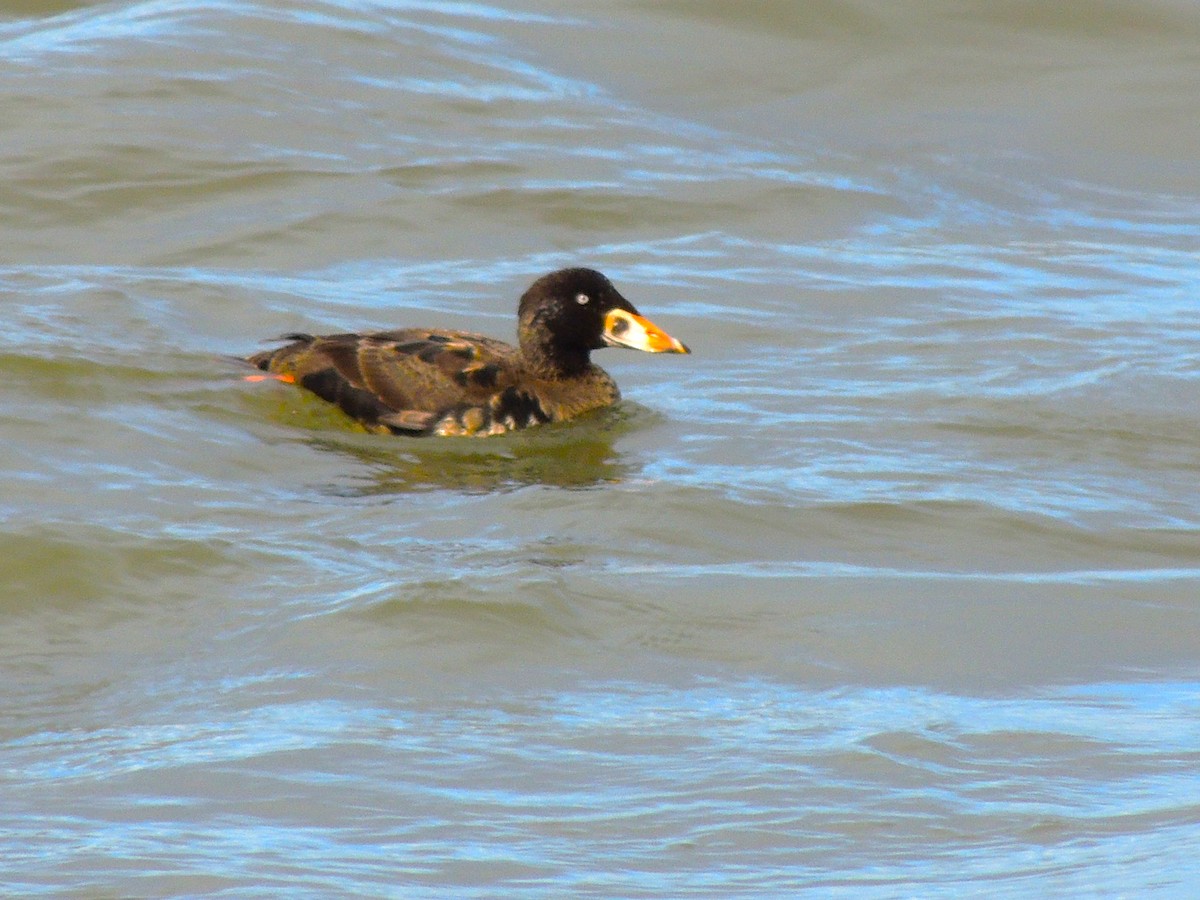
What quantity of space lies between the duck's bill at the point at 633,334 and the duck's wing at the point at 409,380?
2.09 feet

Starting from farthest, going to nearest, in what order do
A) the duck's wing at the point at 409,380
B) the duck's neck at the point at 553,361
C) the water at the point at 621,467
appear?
the duck's neck at the point at 553,361 < the duck's wing at the point at 409,380 < the water at the point at 621,467

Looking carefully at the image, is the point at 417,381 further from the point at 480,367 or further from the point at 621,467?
the point at 621,467

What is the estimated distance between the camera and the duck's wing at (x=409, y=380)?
33.2ft

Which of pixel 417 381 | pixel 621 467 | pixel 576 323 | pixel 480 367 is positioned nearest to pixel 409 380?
pixel 417 381

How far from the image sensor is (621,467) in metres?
9.63

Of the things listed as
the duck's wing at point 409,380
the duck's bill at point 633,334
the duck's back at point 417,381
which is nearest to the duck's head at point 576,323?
the duck's bill at point 633,334

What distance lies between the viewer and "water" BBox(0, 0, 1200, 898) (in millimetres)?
5520

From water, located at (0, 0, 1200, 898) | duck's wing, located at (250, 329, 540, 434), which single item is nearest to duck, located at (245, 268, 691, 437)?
duck's wing, located at (250, 329, 540, 434)

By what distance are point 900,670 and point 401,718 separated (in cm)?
174

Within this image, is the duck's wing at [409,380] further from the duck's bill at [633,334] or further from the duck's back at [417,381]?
the duck's bill at [633,334]

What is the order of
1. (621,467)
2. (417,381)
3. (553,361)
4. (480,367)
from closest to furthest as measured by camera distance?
(621,467)
(417,381)
(480,367)
(553,361)

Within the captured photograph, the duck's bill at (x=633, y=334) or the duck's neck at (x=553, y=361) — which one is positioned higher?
the duck's bill at (x=633, y=334)

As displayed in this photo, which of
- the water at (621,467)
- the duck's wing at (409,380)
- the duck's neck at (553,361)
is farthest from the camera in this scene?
the duck's neck at (553,361)

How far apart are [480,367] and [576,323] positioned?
67 cm
